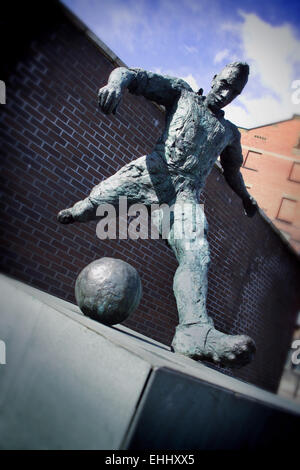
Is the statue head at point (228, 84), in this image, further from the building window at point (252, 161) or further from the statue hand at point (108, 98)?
the building window at point (252, 161)

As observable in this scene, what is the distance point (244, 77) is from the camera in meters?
→ 2.22

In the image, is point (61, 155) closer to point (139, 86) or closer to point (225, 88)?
point (139, 86)

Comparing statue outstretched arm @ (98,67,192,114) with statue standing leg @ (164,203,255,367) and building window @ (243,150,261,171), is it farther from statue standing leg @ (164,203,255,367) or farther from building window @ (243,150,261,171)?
building window @ (243,150,261,171)

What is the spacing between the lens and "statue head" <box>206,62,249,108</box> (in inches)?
86.0

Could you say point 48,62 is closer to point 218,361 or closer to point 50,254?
point 50,254

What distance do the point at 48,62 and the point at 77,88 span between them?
37cm

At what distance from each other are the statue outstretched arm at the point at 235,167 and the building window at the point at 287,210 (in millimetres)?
20086

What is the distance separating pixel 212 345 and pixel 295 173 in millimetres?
21953

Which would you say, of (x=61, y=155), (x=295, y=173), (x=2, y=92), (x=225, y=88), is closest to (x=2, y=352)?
(x=225, y=88)

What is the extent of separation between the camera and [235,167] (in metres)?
2.62

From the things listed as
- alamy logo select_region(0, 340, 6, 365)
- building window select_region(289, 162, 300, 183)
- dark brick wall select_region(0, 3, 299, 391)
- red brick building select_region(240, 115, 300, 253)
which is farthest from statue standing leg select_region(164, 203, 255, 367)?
building window select_region(289, 162, 300, 183)

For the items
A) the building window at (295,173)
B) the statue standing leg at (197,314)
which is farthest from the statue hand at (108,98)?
the building window at (295,173)

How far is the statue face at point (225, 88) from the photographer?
7.18 feet

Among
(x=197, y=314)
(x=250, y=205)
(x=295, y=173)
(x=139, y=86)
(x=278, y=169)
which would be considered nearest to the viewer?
(x=197, y=314)
